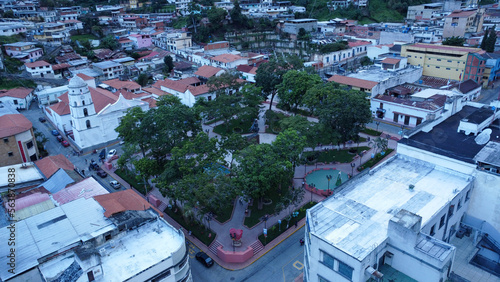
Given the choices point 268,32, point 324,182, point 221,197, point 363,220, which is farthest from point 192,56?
point 363,220

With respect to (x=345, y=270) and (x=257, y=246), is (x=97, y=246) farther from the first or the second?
(x=345, y=270)

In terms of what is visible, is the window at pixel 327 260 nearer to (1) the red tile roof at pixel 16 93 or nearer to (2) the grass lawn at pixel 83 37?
(1) the red tile roof at pixel 16 93

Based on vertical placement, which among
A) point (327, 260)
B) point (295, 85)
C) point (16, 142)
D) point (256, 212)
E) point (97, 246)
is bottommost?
point (256, 212)

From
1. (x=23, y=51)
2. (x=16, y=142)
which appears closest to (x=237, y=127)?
(x=16, y=142)

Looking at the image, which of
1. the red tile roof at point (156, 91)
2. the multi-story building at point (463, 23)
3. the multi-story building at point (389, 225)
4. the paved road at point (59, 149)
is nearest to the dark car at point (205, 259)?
the multi-story building at point (389, 225)

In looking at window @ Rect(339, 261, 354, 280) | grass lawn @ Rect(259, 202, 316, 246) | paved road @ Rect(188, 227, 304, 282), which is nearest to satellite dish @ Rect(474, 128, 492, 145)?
grass lawn @ Rect(259, 202, 316, 246)

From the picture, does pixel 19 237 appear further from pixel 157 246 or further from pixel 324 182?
pixel 324 182

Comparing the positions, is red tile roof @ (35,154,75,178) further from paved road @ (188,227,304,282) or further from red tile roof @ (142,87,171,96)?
red tile roof @ (142,87,171,96)
